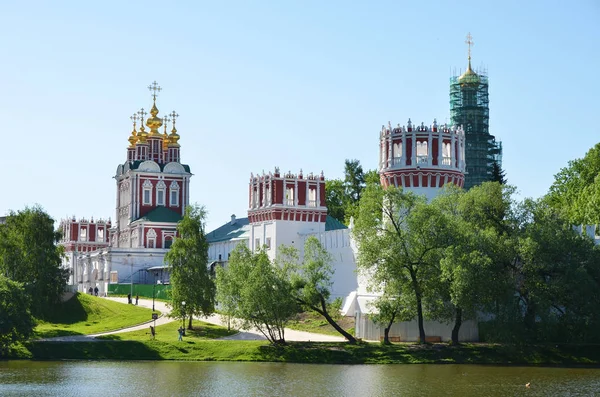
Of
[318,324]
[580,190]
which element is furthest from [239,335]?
[580,190]

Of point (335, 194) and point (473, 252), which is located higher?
point (335, 194)

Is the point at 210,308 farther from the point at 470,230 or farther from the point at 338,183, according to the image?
the point at 338,183

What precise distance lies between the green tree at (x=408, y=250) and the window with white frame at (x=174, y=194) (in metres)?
49.8

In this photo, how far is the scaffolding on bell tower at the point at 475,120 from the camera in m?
107

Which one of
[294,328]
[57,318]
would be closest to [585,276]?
[294,328]

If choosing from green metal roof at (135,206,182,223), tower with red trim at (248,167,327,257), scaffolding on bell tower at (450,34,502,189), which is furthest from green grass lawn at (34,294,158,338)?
scaffolding on bell tower at (450,34,502,189)

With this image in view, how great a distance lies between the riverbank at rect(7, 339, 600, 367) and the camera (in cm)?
4616

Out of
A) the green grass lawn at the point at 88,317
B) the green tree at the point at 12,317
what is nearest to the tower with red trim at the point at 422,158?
the green grass lawn at the point at 88,317

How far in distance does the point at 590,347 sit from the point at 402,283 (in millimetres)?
8512

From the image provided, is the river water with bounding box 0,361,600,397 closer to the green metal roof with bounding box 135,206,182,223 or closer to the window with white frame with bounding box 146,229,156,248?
the window with white frame with bounding box 146,229,156,248

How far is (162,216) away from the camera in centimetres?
9519

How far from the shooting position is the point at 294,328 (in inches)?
2261

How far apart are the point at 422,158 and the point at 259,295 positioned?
1332 centimetres

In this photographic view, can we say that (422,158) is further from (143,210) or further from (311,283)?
(143,210)
